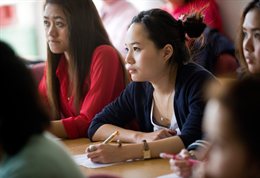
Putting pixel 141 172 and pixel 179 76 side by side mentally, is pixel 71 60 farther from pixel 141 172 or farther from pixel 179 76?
pixel 141 172

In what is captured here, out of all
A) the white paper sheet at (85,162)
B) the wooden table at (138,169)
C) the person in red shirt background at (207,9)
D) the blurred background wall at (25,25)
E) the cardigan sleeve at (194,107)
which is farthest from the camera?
the blurred background wall at (25,25)

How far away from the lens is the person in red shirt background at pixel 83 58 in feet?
7.39

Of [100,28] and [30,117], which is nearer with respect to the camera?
[30,117]

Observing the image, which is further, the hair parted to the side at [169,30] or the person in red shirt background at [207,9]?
the person in red shirt background at [207,9]

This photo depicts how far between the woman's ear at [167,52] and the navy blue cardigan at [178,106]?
70mm

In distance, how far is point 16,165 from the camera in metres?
1.08

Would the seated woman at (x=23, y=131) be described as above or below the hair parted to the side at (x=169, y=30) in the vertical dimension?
below

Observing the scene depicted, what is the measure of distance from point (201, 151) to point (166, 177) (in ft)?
0.52

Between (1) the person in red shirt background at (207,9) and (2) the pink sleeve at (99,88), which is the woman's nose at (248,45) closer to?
(2) the pink sleeve at (99,88)

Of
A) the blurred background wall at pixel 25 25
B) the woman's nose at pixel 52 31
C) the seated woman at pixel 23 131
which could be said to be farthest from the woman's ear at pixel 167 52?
the blurred background wall at pixel 25 25

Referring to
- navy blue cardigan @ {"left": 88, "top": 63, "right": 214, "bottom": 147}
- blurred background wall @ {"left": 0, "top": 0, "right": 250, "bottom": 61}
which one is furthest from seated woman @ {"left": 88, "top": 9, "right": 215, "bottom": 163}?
blurred background wall @ {"left": 0, "top": 0, "right": 250, "bottom": 61}

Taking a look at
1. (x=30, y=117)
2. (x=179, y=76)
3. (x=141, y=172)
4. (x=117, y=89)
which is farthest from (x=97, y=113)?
(x=30, y=117)

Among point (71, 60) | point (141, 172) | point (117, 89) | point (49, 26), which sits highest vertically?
point (49, 26)

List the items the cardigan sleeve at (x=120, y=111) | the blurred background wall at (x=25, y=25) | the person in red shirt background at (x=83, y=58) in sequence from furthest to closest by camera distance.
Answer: the blurred background wall at (x=25, y=25)
the person in red shirt background at (x=83, y=58)
the cardigan sleeve at (x=120, y=111)
